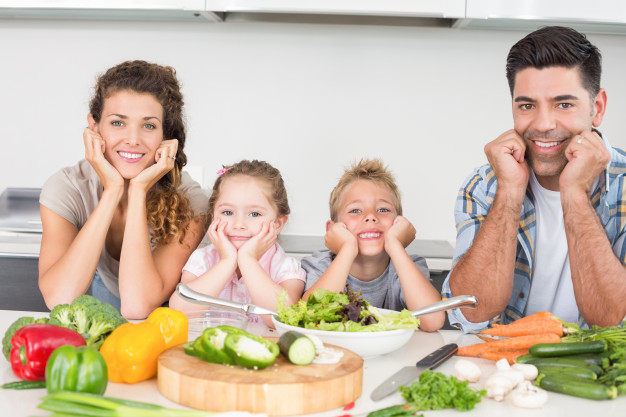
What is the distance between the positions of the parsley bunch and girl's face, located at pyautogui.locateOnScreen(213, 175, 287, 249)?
1084 mm

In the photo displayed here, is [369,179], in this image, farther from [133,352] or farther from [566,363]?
[133,352]

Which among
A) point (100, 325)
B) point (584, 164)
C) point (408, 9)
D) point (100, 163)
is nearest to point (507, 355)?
point (584, 164)

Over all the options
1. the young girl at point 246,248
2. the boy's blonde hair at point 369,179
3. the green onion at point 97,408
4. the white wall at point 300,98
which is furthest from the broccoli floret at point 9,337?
the white wall at point 300,98

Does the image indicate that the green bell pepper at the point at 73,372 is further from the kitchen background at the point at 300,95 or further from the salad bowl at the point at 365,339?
the kitchen background at the point at 300,95

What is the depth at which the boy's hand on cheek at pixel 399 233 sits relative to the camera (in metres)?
2.01

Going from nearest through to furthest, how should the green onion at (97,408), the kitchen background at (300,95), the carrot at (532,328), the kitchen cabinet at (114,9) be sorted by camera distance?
the green onion at (97,408)
the carrot at (532,328)
the kitchen cabinet at (114,9)
the kitchen background at (300,95)

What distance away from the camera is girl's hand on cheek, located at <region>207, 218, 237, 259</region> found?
1.98 m

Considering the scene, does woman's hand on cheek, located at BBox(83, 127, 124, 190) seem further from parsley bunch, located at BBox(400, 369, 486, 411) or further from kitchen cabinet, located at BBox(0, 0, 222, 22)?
parsley bunch, located at BBox(400, 369, 486, 411)

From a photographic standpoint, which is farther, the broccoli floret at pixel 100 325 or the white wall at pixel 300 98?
the white wall at pixel 300 98

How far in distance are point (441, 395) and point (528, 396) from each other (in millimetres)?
144

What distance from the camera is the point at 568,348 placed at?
4.01 ft

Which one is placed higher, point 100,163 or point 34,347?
point 100,163

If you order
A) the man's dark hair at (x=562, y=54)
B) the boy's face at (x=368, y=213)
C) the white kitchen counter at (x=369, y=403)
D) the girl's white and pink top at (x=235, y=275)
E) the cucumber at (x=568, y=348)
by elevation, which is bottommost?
the white kitchen counter at (x=369, y=403)

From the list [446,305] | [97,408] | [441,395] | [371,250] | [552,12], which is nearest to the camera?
[97,408]
